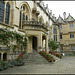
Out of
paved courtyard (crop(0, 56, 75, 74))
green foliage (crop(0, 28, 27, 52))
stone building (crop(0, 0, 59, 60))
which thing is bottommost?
paved courtyard (crop(0, 56, 75, 74))

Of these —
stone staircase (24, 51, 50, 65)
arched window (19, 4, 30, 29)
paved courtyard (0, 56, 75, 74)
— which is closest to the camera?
paved courtyard (0, 56, 75, 74)

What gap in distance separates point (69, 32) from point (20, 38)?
22152 mm

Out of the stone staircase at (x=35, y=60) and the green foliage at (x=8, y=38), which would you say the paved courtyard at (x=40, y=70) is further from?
the green foliage at (x=8, y=38)

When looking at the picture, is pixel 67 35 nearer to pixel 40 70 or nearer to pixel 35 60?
pixel 35 60

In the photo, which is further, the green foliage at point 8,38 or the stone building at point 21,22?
the stone building at point 21,22

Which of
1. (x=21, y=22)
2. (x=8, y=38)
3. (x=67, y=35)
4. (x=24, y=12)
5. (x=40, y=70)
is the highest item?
(x=24, y=12)

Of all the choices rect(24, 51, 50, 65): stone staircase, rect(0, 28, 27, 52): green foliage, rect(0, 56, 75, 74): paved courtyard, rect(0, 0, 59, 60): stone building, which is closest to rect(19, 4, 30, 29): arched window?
rect(0, 0, 59, 60): stone building

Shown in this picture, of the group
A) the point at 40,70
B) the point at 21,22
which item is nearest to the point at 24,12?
the point at 21,22

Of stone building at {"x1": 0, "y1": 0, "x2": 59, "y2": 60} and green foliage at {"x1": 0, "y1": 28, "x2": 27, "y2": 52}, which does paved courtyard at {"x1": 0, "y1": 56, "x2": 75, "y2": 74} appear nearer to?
green foliage at {"x1": 0, "y1": 28, "x2": 27, "y2": 52}

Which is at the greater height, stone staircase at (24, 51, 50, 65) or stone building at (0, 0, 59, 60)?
stone building at (0, 0, 59, 60)

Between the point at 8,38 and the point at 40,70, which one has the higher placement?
the point at 8,38

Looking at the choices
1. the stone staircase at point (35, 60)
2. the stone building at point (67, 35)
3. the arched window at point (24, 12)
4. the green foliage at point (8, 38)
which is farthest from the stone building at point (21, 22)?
the stone building at point (67, 35)

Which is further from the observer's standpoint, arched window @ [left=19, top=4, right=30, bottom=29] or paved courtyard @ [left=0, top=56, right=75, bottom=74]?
arched window @ [left=19, top=4, right=30, bottom=29]

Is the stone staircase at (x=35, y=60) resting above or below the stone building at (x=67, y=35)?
below
